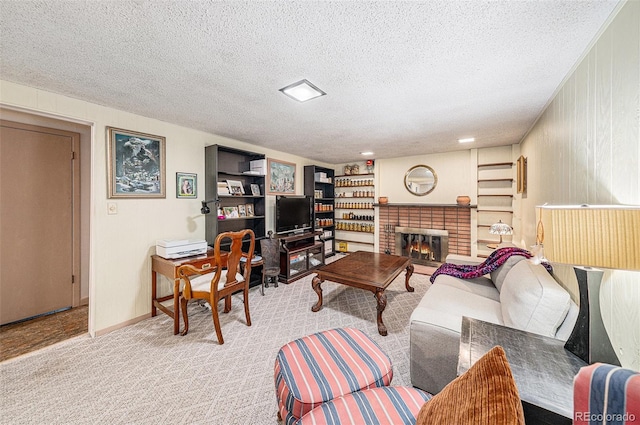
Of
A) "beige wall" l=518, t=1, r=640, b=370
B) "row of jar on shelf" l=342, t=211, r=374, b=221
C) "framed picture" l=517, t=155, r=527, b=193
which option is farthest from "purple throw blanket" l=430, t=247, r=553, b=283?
"row of jar on shelf" l=342, t=211, r=374, b=221

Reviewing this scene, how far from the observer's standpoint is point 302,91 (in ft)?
6.51

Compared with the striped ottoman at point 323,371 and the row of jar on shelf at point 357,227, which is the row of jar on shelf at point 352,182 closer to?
the row of jar on shelf at point 357,227

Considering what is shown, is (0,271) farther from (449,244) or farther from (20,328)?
(449,244)

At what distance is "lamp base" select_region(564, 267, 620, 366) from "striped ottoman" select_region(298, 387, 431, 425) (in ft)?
2.42

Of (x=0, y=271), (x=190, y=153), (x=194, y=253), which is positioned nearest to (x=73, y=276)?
(x=0, y=271)

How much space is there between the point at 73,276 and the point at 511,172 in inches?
259

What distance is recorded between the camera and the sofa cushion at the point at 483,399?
49cm

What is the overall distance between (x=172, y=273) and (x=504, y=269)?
3311mm

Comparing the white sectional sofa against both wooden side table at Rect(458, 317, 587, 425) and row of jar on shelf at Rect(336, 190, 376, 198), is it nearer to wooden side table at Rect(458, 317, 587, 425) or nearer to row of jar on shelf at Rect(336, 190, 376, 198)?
wooden side table at Rect(458, 317, 587, 425)

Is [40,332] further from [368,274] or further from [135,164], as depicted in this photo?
[368,274]

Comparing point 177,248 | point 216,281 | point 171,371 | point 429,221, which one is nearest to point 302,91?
point 216,281

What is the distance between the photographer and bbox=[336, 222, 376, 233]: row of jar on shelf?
17.9 feet

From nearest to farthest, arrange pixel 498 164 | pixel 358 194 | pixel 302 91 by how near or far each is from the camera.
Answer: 1. pixel 302 91
2. pixel 498 164
3. pixel 358 194

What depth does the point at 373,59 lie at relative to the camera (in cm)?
157
